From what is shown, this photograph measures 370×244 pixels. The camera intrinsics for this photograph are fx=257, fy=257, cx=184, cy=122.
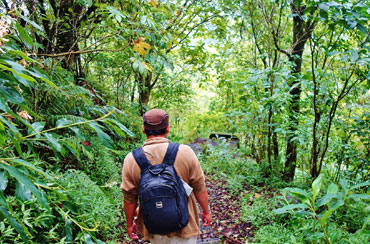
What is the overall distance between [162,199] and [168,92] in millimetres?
7182

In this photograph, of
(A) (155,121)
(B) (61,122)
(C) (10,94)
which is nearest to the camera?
Answer: (C) (10,94)

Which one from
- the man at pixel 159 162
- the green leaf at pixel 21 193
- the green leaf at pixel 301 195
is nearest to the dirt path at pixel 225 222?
the green leaf at pixel 301 195

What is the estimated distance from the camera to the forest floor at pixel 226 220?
368 cm

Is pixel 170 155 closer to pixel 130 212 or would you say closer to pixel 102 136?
pixel 130 212

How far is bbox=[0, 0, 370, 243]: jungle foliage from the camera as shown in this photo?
157 centimetres

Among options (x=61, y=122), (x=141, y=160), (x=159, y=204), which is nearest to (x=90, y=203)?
(x=141, y=160)

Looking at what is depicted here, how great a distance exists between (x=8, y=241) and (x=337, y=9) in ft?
14.1

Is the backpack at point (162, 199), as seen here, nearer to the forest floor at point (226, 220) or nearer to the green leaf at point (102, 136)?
the green leaf at point (102, 136)

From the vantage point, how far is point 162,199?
6.29 ft

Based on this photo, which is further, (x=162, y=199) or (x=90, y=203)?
(x=90, y=203)

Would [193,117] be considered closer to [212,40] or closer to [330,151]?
[212,40]

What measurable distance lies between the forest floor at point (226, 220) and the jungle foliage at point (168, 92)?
190 millimetres

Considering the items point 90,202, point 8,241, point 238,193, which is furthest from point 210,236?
point 8,241

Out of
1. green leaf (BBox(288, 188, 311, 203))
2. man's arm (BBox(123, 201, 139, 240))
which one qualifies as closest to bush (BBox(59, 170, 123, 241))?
man's arm (BBox(123, 201, 139, 240))
